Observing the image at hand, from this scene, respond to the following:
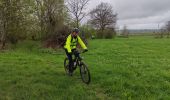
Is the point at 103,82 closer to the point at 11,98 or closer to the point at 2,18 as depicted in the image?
the point at 11,98

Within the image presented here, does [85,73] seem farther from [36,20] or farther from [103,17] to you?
[103,17]

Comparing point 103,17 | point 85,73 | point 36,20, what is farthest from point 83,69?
point 103,17

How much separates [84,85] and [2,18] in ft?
45.7

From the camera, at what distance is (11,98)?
230 inches

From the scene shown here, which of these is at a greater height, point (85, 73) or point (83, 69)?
point (83, 69)

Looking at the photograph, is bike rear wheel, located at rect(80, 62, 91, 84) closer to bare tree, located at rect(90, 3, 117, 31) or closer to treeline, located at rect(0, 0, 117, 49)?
treeline, located at rect(0, 0, 117, 49)

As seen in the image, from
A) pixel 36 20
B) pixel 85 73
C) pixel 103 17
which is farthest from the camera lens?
pixel 103 17

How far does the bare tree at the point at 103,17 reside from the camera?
6084cm

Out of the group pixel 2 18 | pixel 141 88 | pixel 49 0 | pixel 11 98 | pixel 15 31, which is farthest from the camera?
pixel 49 0

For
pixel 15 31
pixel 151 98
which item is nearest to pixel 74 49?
pixel 151 98

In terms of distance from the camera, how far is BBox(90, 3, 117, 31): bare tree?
60.8 metres

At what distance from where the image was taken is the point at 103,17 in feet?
202

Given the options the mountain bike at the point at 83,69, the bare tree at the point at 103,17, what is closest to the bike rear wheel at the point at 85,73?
the mountain bike at the point at 83,69

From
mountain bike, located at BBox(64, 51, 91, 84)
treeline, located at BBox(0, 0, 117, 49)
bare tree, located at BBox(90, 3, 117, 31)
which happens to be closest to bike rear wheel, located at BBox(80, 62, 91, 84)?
mountain bike, located at BBox(64, 51, 91, 84)
